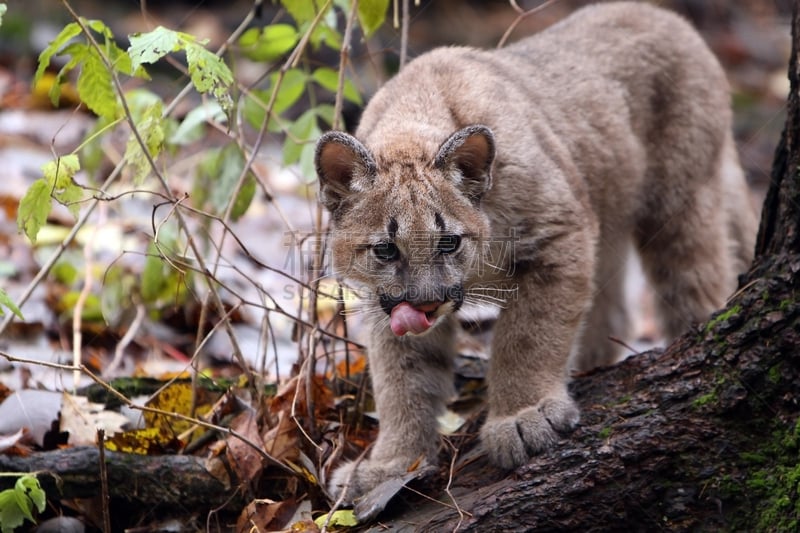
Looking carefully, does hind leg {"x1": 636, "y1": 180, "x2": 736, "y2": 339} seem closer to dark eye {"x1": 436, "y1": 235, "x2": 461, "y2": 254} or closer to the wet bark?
dark eye {"x1": 436, "y1": 235, "x2": 461, "y2": 254}

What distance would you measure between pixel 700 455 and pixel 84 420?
10.9 ft

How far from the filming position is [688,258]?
7.11 meters

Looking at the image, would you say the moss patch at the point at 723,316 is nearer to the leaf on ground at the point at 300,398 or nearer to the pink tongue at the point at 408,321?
the pink tongue at the point at 408,321

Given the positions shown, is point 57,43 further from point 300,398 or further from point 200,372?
point 300,398

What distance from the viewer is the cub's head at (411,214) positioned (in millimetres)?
4961

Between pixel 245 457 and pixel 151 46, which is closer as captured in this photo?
pixel 151 46

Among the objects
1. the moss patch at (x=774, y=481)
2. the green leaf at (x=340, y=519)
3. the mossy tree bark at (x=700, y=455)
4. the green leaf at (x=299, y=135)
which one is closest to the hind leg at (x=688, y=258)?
the mossy tree bark at (x=700, y=455)

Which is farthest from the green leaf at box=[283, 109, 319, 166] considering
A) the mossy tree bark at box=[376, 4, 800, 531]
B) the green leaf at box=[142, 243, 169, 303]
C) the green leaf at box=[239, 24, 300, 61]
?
the mossy tree bark at box=[376, 4, 800, 531]

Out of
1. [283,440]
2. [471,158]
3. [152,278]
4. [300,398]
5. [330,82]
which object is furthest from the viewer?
[152,278]

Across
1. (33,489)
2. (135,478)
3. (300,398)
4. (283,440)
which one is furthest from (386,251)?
(33,489)

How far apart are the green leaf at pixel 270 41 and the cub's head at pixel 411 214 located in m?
1.41

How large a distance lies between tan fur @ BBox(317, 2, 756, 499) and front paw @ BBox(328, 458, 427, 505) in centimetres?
1

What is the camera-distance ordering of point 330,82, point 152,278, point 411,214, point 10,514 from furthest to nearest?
point 152,278, point 330,82, point 411,214, point 10,514

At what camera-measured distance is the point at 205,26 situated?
14242mm
